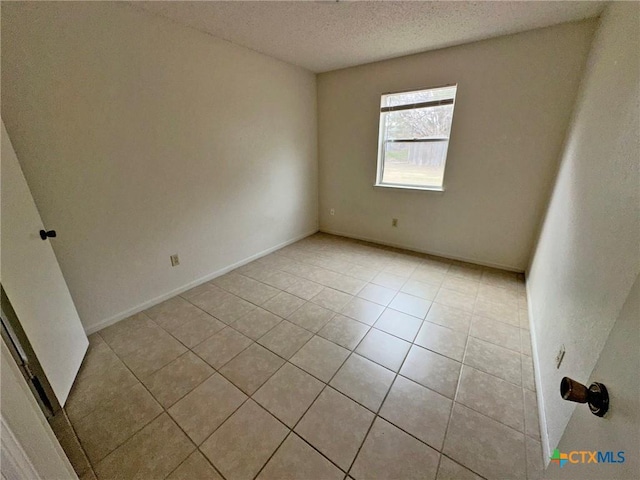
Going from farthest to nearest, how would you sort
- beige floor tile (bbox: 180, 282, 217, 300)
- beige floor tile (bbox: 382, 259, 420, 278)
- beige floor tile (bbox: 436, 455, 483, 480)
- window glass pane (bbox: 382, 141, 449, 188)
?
1. window glass pane (bbox: 382, 141, 449, 188)
2. beige floor tile (bbox: 382, 259, 420, 278)
3. beige floor tile (bbox: 180, 282, 217, 300)
4. beige floor tile (bbox: 436, 455, 483, 480)

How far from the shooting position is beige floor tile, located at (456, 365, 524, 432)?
4.53ft

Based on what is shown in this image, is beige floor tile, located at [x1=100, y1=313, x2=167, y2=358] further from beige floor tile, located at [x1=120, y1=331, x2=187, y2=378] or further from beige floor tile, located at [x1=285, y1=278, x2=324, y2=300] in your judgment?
beige floor tile, located at [x1=285, y1=278, x2=324, y2=300]

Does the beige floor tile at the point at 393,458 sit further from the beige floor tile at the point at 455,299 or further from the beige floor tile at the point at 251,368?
the beige floor tile at the point at 455,299

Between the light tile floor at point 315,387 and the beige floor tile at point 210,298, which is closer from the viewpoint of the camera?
the light tile floor at point 315,387

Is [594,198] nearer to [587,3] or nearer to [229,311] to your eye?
[587,3]

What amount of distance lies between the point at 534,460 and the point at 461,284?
1684 mm

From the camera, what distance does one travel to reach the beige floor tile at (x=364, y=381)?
1.49 m

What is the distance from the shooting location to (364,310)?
229 cm

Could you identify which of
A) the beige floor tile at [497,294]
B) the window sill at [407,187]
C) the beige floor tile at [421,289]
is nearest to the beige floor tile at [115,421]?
the beige floor tile at [421,289]

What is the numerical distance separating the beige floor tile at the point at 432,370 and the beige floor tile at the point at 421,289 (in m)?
0.76

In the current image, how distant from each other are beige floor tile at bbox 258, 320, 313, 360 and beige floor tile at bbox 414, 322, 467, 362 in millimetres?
854

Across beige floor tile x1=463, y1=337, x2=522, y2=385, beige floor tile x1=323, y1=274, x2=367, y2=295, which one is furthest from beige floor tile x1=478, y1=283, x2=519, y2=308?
beige floor tile x1=323, y1=274, x2=367, y2=295

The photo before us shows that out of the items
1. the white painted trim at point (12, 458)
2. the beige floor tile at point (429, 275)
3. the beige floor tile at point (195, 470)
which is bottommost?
the beige floor tile at point (195, 470)

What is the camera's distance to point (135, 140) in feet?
6.76
